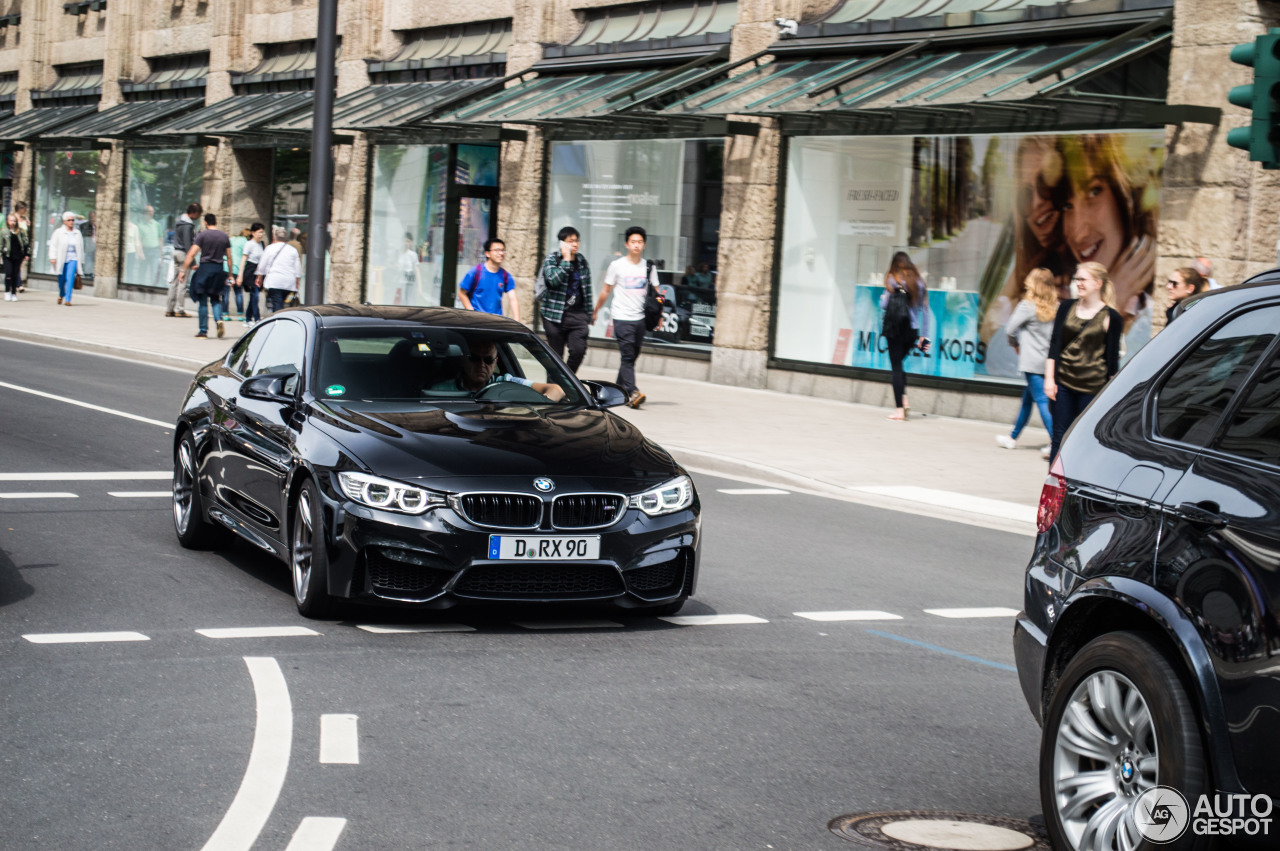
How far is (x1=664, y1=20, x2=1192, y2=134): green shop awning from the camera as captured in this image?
55.0 ft

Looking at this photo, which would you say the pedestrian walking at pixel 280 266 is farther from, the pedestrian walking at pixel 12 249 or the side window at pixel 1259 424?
the side window at pixel 1259 424

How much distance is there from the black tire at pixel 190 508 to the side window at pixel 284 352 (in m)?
0.70

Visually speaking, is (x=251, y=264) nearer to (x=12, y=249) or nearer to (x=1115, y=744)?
(x=12, y=249)

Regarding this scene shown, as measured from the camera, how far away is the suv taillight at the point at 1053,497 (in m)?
4.58

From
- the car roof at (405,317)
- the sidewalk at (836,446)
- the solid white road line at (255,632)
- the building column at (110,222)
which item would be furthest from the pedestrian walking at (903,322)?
the building column at (110,222)

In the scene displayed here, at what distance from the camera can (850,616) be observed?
7996mm

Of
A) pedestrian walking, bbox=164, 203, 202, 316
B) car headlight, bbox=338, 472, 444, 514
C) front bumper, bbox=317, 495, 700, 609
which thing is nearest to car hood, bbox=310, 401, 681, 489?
car headlight, bbox=338, 472, 444, 514

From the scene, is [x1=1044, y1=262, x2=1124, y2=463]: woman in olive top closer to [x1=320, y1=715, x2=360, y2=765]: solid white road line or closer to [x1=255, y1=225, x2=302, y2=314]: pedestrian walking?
[x1=320, y1=715, x2=360, y2=765]: solid white road line

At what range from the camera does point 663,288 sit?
22812mm

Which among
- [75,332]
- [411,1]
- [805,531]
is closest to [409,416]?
[805,531]

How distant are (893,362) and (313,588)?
472 inches

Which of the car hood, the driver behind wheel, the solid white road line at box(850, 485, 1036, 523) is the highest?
the driver behind wheel

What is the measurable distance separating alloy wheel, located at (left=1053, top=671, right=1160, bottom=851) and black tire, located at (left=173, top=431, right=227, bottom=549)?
5.84 metres

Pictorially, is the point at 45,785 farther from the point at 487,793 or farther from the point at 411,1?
the point at 411,1
